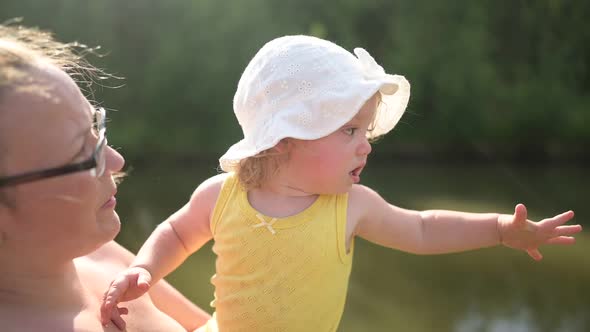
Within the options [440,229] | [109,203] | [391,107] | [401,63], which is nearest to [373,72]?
[391,107]

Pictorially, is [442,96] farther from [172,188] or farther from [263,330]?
[263,330]

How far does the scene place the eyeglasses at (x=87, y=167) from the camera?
98 centimetres

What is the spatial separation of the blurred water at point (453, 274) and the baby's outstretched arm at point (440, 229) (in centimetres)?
160

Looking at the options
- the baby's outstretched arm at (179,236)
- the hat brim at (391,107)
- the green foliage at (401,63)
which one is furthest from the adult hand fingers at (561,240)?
the green foliage at (401,63)

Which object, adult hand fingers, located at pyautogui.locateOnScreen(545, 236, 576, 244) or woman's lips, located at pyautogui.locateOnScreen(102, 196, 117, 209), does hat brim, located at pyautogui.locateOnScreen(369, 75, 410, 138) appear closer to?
adult hand fingers, located at pyautogui.locateOnScreen(545, 236, 576, 244)

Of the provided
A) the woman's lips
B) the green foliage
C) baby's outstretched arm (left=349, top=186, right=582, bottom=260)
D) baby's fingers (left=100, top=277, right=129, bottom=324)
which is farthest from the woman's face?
the green foliage

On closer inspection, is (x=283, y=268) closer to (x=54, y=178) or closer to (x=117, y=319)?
(x=117, y=319)

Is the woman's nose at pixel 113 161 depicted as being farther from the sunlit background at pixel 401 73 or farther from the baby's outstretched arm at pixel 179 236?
the sunlit background at pixel 401 73

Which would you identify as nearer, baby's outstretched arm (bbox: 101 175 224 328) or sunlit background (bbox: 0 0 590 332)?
baby's outstretched arm (bbox: 101 175 224 328)

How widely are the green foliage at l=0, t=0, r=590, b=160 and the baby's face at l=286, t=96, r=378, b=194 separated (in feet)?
27.1

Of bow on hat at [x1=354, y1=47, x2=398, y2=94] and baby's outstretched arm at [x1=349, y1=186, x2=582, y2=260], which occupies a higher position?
bow on hat at [x1=354, y1=47, x2=398, y2=94]

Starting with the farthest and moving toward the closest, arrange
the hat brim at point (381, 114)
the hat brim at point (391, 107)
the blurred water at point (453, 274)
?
the blurred water at point (453, 274) → the hat brim at point (391, 107) → the hat brim at point (381, 114)

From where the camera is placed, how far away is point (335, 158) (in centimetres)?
132

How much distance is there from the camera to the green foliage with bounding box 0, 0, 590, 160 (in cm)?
962
